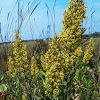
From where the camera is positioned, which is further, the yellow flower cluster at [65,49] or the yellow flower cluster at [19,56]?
the yellow flower cluster at [19,56]

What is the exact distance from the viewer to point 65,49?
2.03m

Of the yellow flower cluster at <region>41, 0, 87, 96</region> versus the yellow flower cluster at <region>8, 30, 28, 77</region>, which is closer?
the yellow flower cluster at <region>41, 0, 87, 96</region>

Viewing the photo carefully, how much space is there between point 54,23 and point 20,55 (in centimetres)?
133

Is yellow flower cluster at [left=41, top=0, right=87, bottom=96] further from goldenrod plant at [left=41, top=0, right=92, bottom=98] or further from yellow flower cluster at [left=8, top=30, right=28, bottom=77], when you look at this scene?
yellow flower cluster at [left=8, top=30, right=28, bottom=77]

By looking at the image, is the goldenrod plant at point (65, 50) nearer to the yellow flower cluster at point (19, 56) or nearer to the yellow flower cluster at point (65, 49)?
the yellow flower cluster at point (65, 49)

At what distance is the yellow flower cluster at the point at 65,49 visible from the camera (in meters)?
1.87

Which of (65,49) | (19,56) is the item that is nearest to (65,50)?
(65,49)

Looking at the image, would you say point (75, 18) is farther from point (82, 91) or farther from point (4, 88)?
point (4, 88)

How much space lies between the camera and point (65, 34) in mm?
2002

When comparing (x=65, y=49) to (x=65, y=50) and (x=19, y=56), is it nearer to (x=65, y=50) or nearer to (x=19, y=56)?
(x=65, y=50)

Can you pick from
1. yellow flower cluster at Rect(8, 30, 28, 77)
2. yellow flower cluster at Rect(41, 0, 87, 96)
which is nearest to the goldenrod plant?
yellow flower cluster at Rect(41, 0, 87, 96)

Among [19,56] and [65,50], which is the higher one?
[65,50]

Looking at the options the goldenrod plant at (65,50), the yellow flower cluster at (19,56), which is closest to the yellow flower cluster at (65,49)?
the goldenrod plant at (65,50)

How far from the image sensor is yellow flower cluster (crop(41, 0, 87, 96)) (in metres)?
1.87
